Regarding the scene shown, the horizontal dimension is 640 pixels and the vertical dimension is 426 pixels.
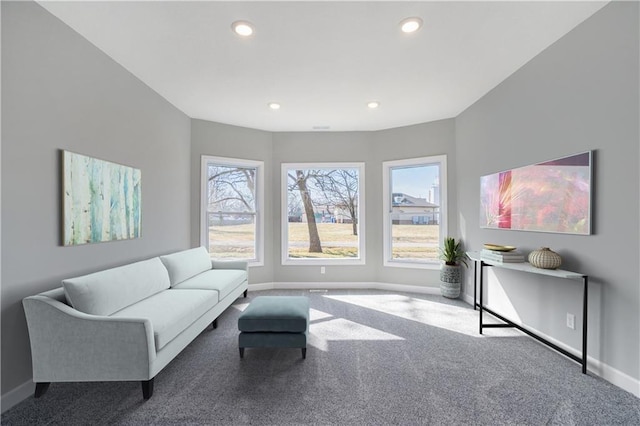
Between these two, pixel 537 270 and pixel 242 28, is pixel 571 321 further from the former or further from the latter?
pixel 242 28

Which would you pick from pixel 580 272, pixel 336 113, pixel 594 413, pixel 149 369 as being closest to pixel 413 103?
pixel 336 113

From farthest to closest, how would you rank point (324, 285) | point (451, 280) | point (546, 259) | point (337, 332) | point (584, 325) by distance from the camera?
1. point (324, 285)
2. point (451, 280)
3. point (337, 332)
4. point (546, 259)
5. point (584, 325)

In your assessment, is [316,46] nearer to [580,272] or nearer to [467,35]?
[467,35]

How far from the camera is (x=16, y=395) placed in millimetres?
1901

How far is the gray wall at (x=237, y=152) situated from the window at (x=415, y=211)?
201 centimetres

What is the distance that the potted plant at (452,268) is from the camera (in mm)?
4156

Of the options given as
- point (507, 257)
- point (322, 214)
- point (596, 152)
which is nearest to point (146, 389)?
point (507, 257)

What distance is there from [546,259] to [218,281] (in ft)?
11.0

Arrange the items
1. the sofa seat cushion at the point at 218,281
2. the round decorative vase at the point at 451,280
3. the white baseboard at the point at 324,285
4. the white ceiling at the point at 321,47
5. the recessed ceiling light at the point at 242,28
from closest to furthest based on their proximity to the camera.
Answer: the white ceiling at the point at 321,47 → the recessed ceiling light at the point at 242,28 → the sofa seat cushion at the point at 218,281 → the round decorative vase at the point at 451,280 → the white baseboard at the point at 324,285

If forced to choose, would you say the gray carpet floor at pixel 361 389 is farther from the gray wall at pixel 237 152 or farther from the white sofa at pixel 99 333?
the gray wall at pixel 237 152

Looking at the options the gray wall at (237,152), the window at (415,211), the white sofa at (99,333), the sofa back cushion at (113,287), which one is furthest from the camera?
the window at (415,211)

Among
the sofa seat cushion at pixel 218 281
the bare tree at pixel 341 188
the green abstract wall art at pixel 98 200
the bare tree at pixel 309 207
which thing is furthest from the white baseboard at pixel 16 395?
the bare tree at pixel 341 188

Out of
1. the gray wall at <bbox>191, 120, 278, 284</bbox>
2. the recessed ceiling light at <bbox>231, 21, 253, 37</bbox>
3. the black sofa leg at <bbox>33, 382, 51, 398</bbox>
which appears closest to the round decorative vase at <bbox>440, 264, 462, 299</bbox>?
the gray wall at <bbox>191, 120, 278, 284</bbox>

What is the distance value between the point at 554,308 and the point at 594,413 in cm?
102
